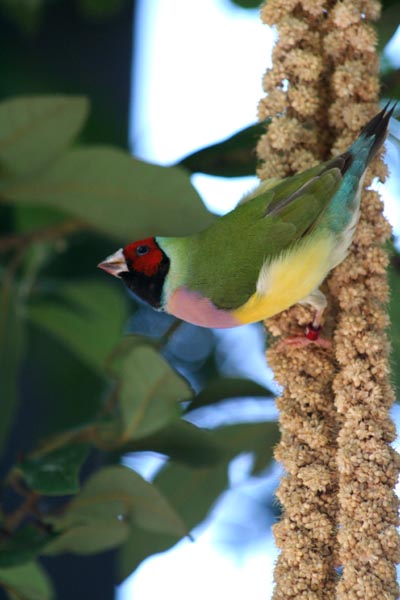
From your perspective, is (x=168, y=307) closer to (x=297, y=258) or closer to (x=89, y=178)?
(x=297, y=258)

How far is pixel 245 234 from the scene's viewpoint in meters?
1.46

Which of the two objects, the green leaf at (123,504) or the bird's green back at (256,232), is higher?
the bird's green back at (256,232)

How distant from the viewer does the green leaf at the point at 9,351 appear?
1908mm

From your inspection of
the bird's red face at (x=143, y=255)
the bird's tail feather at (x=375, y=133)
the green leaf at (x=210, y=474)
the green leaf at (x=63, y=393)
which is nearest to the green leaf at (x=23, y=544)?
the green leaf at (x=210, y=474)

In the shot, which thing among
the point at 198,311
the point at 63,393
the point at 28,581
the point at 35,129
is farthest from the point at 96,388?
the point at 198,311

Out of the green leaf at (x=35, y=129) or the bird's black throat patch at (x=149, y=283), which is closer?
the bird's black throat patch at (x=149, y=283)

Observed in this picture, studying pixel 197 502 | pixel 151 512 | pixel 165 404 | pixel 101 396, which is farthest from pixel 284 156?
pixel 101 396

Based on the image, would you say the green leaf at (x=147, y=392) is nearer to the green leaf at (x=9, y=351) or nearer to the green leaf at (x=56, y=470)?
the green leaf at (x=56, y=470)

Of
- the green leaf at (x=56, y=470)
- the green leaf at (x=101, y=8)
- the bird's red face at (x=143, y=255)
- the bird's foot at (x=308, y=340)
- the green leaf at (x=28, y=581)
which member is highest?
the bird's foot at (x=308, y=340)

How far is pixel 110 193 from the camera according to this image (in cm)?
179

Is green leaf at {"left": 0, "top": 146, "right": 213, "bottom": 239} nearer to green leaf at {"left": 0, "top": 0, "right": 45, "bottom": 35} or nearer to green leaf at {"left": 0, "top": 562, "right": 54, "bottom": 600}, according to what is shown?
green leaf at {"left": 0, "top": 562, "right": 54, "bottom": 600}

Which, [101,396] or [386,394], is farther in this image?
[101,396]

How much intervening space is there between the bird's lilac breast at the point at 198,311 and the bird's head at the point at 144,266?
0.19 ft

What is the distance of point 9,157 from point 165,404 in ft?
1.70
